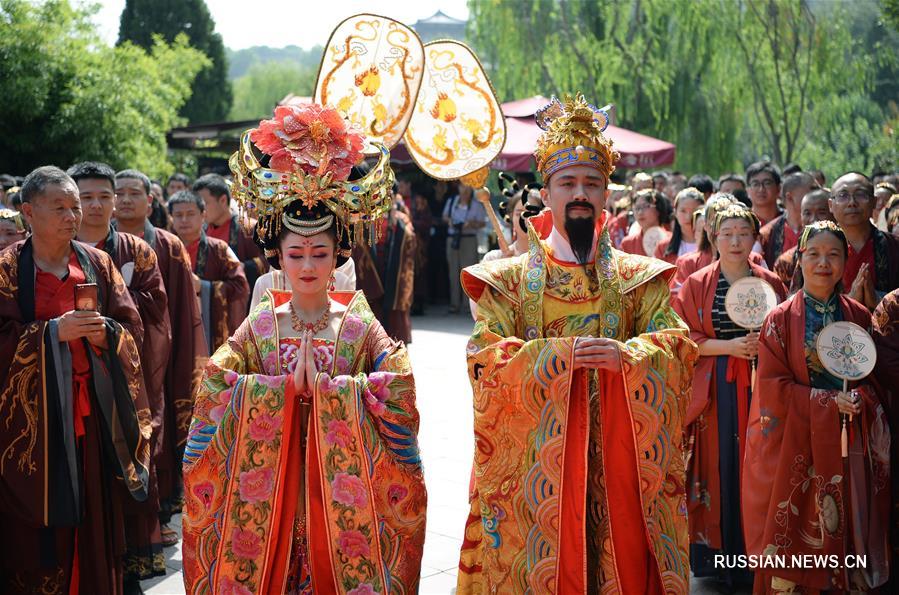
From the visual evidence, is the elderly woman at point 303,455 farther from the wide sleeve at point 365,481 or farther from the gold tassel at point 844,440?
the gold tassel at point 844,440

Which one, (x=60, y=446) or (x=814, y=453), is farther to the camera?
(x=814, y=453)

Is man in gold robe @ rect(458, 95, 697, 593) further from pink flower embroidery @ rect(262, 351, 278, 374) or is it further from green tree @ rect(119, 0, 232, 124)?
green tree @ rect(119, 0, 232, 124)

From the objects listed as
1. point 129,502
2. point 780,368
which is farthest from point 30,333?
point 780,368

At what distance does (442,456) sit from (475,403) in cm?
392

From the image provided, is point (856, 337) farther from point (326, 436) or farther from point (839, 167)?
point (839, 167)

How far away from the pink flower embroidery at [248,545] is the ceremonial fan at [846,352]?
2.57 metres

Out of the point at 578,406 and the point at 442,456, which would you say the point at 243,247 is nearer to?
the point at 442,456

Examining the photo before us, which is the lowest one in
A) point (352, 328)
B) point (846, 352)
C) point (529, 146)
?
point (846, 352)

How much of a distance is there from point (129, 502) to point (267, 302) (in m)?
1.50

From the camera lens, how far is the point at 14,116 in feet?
56.6

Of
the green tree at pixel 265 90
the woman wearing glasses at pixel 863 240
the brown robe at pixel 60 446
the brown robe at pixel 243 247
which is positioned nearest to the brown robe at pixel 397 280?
the brown robe at pixel 243 247

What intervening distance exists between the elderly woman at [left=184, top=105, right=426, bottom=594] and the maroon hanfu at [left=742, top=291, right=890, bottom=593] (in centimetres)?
187

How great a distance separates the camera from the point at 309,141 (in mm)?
3988

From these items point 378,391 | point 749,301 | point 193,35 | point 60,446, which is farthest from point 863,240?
point 193,35
